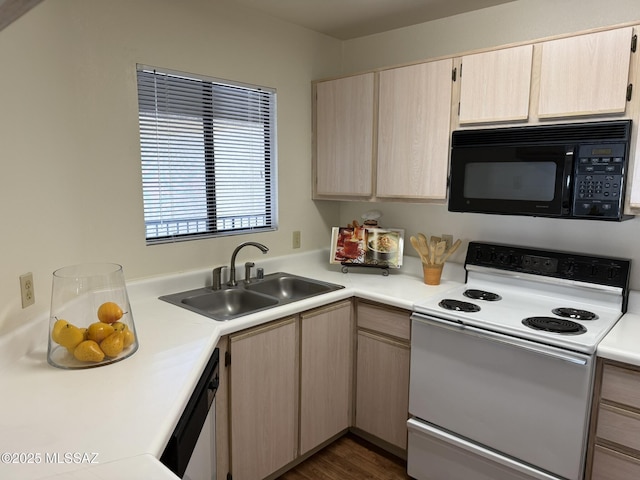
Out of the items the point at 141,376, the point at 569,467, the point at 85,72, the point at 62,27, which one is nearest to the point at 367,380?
the point at 569,467

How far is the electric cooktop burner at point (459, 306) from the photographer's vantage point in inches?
80.7

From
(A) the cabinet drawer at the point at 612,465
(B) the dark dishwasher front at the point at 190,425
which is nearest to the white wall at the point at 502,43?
(A) the cabinet drawer at the point at 612,465

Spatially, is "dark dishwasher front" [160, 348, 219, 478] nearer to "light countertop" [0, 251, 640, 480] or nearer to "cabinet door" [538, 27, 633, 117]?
"light countertop" [0, 251, 640, 480]

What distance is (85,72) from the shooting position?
6.22ft

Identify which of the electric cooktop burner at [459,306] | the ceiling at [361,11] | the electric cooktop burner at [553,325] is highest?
the ceiling at [361,11]

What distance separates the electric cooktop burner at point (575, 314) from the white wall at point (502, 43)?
307mm

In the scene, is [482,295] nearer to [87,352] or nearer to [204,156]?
[204,156]

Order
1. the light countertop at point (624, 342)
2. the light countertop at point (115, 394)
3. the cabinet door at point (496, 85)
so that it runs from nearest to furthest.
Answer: the light countertop at point (115, 394)
the light countertop at point (624, 342)
the cabinet door at point (496, 85)

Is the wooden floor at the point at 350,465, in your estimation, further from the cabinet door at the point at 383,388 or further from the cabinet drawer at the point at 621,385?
the cabinet drawer at the point at 621,385

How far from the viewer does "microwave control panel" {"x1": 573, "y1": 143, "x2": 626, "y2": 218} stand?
1782 mm

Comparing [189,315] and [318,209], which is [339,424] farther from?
[318,209]

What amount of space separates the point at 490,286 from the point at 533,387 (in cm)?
71

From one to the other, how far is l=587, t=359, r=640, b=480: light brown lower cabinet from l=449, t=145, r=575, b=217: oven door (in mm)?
675

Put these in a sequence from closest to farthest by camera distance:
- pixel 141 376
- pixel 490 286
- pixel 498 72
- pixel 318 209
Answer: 1. pixel 141 376
2. pixel 498 72
3. pixel 490 286
4. pixel 318 209
